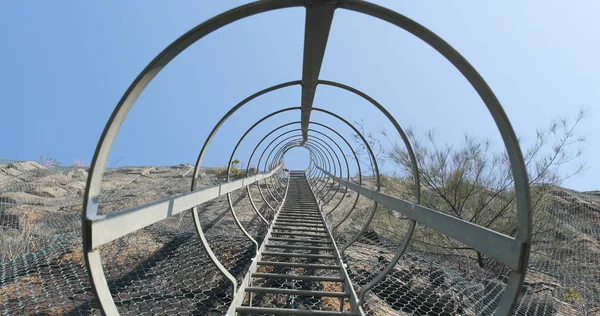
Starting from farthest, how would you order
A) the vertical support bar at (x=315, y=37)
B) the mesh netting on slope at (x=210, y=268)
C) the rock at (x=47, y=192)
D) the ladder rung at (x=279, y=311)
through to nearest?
the rock at (x=47, y=192) < the mesh netting on slope at (x=210, y=268) < the ladder rung at (x=279, y=311) < the vertical support bar at (x=315, y=37)

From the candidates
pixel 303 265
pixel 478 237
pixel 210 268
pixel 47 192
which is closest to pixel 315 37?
pixel 478 237

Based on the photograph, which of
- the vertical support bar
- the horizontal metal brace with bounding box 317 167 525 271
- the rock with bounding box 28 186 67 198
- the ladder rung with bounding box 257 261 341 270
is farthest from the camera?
the rock with bounding box 28 186 67 198

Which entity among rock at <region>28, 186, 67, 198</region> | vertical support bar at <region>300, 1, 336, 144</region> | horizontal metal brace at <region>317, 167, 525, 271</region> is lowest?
rock at <region>28, 186, 67, 198</region>

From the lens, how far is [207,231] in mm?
5305

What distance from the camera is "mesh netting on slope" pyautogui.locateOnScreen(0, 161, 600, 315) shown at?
2727mm

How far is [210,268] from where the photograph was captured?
137 inches

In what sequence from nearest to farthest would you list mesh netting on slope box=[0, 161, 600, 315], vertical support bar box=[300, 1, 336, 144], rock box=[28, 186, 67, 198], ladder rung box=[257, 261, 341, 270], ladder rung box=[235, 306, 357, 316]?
vertical support bar box=[300, 1, 336, 144], ladder rung box=[235, 306, 357, 316], mesh netting on slope box=[0, 161, 600, 315], ladder rung box=[257, 261, 341, 270], rock box=[28, 186, 67, 198]

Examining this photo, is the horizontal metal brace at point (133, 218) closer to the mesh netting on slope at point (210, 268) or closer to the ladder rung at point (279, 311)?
the ladder rung at point (279, 311)

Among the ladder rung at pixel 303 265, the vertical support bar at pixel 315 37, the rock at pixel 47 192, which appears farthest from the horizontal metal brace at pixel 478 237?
the rock at pixel 47 192

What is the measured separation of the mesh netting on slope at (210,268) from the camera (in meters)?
2.73

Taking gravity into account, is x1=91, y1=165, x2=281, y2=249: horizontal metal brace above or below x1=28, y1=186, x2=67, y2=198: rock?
above

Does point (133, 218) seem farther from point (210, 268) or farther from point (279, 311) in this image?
point (210, 268)

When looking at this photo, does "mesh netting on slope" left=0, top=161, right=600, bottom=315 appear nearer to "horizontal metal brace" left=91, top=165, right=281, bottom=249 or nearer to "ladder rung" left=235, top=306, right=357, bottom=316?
"ladder rung" left=235, top=306, right=357, bottom=316

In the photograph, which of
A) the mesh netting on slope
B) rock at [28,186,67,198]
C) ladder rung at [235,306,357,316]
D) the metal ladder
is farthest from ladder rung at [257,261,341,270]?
rock at [28,186,67,198]
